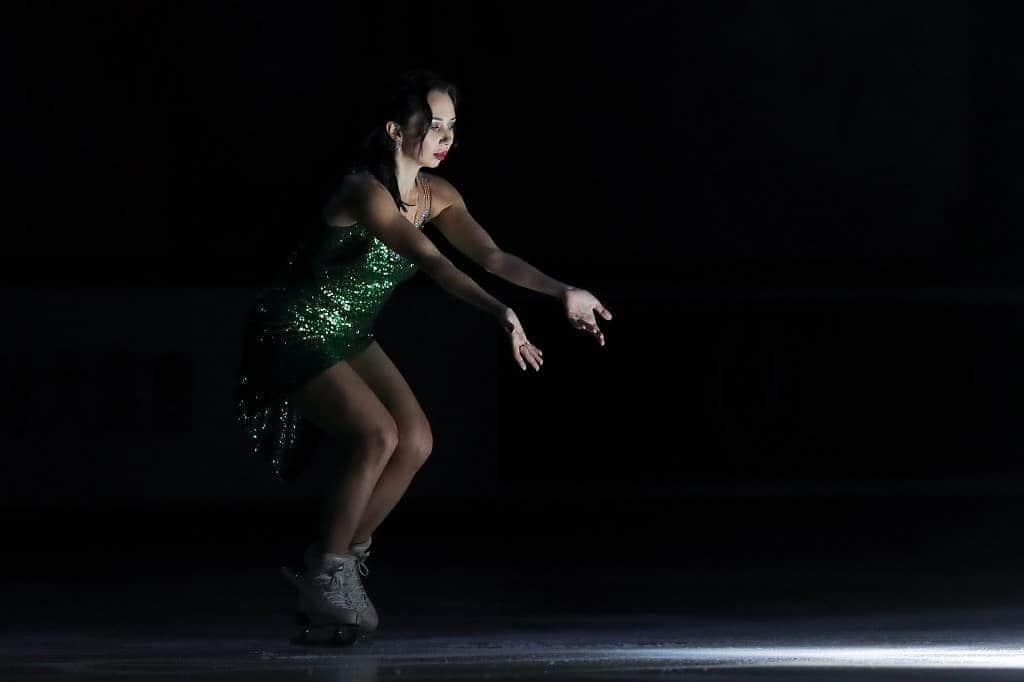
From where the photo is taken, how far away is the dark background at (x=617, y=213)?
1055 centimetres

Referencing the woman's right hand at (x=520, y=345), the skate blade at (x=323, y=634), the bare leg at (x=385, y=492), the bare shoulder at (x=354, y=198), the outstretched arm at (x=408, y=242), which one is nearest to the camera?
the woman's right hand at (x=520, y=345)

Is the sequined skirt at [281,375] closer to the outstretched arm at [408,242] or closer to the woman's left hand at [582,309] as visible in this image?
the outstretched arm at [408,242]

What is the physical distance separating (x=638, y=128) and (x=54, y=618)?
19.3 feet

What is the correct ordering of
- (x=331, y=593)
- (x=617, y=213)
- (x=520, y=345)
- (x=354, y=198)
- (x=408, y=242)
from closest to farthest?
(x=520, y=345), (x=408, y=242), (x=354, y=198), (x=331, y=593), (x=617, y=213)

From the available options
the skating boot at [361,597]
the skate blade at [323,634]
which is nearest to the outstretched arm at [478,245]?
the skating boot at [361,597]

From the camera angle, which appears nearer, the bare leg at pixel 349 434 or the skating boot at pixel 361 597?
the bare leg at pixel 349 434

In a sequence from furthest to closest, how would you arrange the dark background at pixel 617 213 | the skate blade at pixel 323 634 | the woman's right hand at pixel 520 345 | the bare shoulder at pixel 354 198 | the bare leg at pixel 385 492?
the dark background at pixel 617 213 → the bare leg at pixel 385 492 → the skate blade at pixel 323 634 → the bare shoulder at pixel 354 198 → the woman's right hand at pixel 520 345

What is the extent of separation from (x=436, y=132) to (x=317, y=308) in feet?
1.88

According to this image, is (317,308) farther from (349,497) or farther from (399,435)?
(349,497)

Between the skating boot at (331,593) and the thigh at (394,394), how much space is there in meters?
0.36

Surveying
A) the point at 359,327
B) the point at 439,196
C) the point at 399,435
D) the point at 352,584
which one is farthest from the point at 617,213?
the point at 352,584

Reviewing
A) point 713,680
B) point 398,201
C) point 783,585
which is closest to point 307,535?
point 783,585

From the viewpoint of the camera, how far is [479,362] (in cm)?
1054

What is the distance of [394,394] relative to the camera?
5.96 meters
